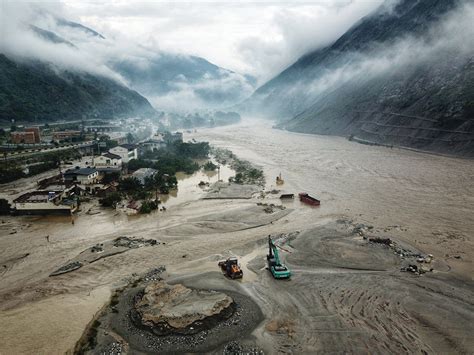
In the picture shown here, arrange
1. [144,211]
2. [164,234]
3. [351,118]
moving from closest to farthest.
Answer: [164,234], [144,211], [351,118]

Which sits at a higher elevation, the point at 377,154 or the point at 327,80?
the point at 327,80

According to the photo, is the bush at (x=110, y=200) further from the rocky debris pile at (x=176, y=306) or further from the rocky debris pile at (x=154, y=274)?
the rocky debris pile at (x=176, y=306)

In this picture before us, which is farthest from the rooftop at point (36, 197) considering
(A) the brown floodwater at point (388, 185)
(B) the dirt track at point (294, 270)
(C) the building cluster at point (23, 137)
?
(C) the building cluster at point (23, 137)

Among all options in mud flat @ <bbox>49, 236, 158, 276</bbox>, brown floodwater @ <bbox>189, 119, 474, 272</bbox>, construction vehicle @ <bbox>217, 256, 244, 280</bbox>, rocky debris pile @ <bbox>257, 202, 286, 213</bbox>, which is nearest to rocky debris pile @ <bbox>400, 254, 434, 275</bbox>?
brown floodwater @ <bbox>189, 119, 474, 272</bbox>

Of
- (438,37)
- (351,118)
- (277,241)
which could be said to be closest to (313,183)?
(277,241)

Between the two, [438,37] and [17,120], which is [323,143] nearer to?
[438,37]

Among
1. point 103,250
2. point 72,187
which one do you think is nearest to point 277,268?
point 103,250
